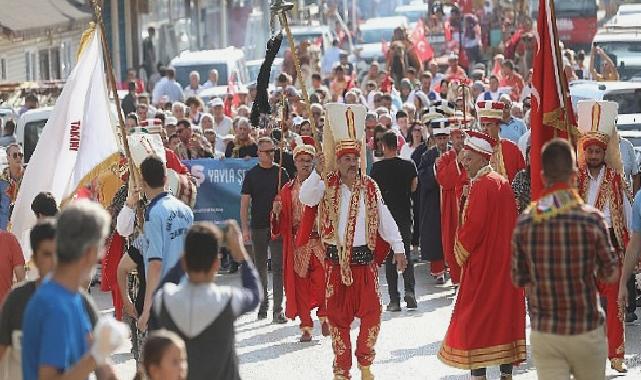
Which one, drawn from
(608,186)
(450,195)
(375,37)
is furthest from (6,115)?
(375,37)

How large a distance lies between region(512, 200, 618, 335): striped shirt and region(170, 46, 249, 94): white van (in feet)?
77.0

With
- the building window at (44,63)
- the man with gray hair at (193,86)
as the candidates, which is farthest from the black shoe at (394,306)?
the building window at (44,63)

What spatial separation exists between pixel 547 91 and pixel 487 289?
1.33 meters

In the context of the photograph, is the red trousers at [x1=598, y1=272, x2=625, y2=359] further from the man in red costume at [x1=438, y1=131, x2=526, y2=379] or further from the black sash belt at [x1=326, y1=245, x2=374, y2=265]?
the black sash belt at [x1=326, y1=245, x2=374, y2=265]

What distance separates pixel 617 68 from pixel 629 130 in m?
8.68

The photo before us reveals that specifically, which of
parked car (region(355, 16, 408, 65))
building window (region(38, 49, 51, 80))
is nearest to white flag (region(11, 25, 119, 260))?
building window (region(38, 49, 51, 80))

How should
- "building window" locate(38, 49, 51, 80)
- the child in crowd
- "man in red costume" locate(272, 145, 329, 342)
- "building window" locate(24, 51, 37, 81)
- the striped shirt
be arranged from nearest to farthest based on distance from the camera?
the child in crowd
the striped shirt
"man in red costume" locate(272, 145, 329, 342)
"building window" locate(24, 51, 37, 81)
"building window" locate(38, 49, 51, 80)

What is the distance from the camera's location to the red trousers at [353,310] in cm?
1258

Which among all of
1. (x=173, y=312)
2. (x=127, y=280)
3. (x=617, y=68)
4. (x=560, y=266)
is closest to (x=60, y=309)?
(x=173, y=312)

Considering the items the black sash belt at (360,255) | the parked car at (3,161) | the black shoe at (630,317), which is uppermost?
→ the parked car at (3,161)

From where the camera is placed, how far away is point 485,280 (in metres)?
12.0

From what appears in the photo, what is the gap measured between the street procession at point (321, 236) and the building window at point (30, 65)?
7435 millimetres

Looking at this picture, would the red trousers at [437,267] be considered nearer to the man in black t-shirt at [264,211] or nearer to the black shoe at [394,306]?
the black shoe at [394,306]

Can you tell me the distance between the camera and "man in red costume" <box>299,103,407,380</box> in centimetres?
1255
